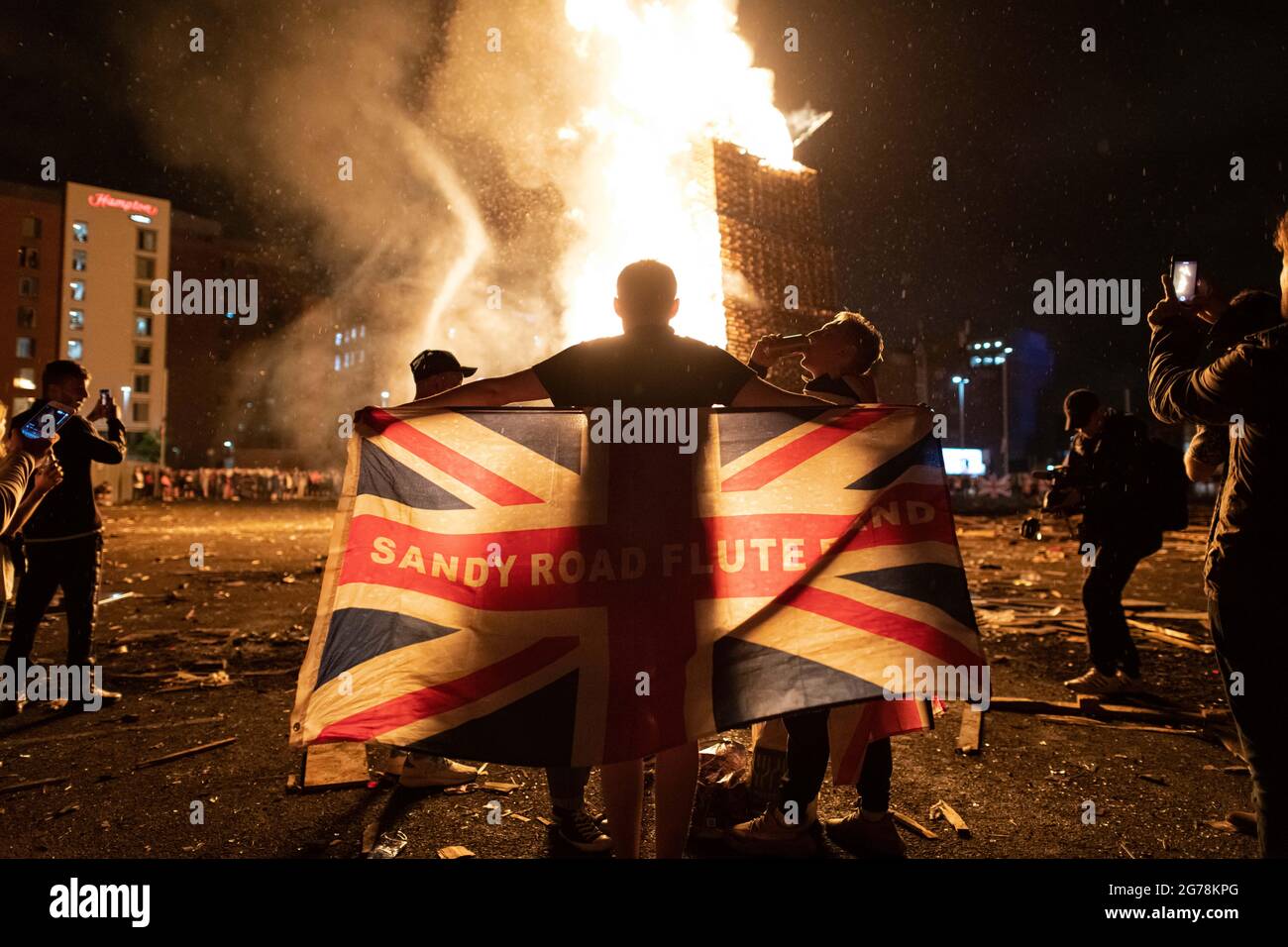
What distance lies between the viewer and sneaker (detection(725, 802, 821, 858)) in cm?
322

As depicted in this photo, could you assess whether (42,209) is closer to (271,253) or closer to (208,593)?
(271,253)

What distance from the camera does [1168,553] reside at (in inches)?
686

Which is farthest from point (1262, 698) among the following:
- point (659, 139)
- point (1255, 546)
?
point (659, 139)

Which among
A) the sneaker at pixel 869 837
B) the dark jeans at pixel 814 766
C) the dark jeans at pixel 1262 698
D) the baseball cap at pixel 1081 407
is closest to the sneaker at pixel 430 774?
the dark jeans at pixel 814 766

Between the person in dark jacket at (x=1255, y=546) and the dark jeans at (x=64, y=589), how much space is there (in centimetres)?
693

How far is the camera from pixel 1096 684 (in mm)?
5918

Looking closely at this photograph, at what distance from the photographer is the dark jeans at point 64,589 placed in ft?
17.0

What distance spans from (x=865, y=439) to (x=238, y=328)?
357 feet

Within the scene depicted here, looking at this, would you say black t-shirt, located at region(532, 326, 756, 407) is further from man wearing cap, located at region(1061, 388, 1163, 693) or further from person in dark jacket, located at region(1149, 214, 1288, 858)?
man wearing cap, located at region(1061, 388, 1163, 693)

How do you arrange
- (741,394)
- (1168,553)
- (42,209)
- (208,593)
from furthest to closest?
1. (42,209)
2. (1168,553)
3. (208,593)
4. (741,394)

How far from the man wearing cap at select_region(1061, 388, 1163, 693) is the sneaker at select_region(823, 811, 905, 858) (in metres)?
3.57

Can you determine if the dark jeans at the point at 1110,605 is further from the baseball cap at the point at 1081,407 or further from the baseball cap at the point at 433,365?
the baseball cap at the point at 433,365

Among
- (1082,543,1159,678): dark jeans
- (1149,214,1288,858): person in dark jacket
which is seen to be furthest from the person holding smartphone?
(1082,543,1159,678): dark jeans
